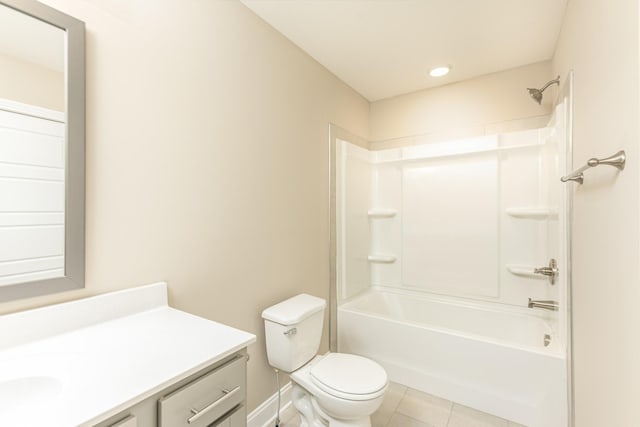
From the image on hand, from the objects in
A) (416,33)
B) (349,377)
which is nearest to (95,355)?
(349,377)

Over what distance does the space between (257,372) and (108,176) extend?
4.45 feet

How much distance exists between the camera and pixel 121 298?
1130 millimetres

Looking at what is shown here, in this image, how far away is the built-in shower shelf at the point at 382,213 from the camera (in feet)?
9.55

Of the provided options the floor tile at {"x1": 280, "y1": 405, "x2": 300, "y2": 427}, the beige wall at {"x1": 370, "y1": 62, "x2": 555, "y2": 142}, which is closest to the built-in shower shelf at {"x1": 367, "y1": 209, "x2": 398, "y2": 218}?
the beige wall at {"x1": 370, "y1": 62, "x2": 555, "y2": 142}

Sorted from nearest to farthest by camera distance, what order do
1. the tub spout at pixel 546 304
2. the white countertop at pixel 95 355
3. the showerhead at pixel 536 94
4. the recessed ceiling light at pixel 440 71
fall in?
the white countertop at pixel 95 355 < the tub spout at pixel 546 304 < the showerhead at pixel 536 94 < the recessed ceiling light at pixel 440 71

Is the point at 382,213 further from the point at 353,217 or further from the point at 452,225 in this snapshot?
the point at 452,225

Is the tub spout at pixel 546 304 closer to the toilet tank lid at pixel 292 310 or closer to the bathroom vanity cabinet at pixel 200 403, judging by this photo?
the toilet tank lid at pixel 292 310

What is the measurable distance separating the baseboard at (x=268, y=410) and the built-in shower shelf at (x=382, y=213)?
5.65 ft

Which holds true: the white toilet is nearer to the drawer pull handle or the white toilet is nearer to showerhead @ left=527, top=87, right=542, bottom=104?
the drawer pull handle

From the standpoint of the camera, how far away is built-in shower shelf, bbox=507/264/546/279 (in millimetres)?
2248

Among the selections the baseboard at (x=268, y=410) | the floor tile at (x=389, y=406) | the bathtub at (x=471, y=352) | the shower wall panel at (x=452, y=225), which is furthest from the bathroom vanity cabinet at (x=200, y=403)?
the shower wall panel at (x=452, y=225)

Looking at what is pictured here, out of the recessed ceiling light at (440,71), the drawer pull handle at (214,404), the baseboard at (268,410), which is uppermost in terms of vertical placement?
the recessed ceiling light at (440,71)

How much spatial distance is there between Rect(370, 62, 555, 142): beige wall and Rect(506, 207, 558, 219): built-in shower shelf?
2.38ft

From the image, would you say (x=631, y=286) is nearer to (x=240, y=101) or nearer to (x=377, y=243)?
(x=240, y=101)
